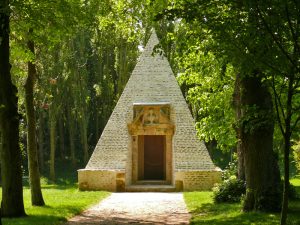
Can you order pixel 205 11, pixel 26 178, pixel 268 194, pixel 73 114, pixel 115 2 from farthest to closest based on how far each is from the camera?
pixel 73 114, pixel 26 178, pixel 115 2, pixel 268 194, pixel 205 11

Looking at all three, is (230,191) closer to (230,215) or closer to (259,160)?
(230,215)

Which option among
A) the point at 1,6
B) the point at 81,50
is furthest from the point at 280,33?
the point at 81,50

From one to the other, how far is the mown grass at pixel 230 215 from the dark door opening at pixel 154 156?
9160 mm

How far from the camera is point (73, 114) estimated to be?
35750 mm

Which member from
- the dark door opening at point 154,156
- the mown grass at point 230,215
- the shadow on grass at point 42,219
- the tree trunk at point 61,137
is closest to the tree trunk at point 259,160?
→ the mown grass at point 230,215

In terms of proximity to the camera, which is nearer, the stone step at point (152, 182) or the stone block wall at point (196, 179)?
the stone block wall at point (196, 179)

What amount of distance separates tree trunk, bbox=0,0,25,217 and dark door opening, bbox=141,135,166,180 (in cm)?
1276

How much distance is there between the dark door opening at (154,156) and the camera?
2322cm

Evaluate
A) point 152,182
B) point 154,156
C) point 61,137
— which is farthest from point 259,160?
point 61,137

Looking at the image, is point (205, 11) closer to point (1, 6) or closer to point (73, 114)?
point (1, 6)

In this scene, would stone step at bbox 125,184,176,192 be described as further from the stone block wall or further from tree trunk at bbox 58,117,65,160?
tree trunk at bbox 58,117,65,160

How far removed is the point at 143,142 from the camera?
73.0 feet

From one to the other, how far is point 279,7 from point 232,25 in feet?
2.62

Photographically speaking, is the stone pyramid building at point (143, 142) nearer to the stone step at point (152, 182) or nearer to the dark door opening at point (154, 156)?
the stone step at point (152, 182)
